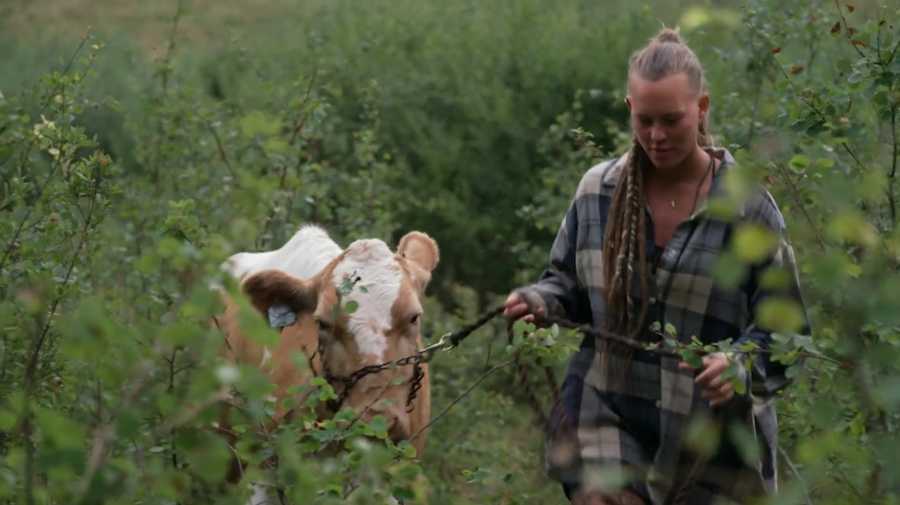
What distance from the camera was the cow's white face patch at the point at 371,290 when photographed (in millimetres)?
6824

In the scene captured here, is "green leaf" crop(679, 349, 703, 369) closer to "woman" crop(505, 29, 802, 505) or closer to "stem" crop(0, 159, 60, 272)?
"woman" crop(505, 29, 802, 505)

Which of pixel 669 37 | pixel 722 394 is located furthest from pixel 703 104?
pixel 722 394

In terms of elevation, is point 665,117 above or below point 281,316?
above

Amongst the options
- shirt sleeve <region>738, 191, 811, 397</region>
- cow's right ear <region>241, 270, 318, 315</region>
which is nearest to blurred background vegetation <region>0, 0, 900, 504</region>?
shirt sleeve <region>738, 191, 811, 397</region>

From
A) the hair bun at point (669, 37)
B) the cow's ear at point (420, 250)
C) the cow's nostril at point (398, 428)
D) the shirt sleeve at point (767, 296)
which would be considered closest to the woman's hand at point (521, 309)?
the shirt sleeve at point (767, 296)

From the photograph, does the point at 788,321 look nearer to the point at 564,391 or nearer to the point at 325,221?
the point at 564,391

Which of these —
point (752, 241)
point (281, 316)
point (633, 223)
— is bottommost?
point (281, 316)

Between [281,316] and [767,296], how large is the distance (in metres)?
2.79

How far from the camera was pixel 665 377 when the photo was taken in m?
5.18

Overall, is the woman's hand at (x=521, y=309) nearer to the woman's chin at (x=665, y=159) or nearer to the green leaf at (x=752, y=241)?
the woman's chin at (x=665, y=159)

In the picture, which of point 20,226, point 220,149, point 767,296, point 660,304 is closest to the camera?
point 767,296

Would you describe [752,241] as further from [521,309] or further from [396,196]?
[396,196]

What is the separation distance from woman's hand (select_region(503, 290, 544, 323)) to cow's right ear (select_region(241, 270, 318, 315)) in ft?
6.90

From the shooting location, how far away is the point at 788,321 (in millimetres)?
2824
